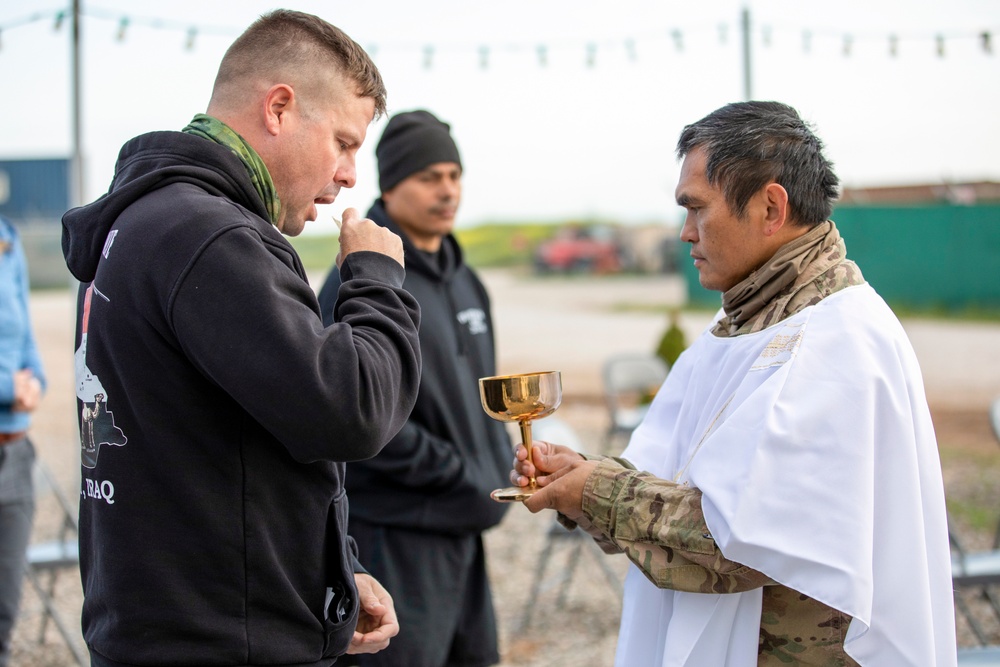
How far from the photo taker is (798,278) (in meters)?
2.10

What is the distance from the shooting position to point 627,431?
23.5 ft

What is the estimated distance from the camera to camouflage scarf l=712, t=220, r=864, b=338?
2.07 meters

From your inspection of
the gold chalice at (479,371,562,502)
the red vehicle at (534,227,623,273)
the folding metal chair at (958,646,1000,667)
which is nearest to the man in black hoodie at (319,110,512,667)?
the gold chalice at (479,371,562,502)

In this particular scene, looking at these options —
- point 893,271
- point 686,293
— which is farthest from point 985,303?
point 686,293


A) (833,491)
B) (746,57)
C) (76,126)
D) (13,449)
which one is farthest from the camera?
(746,57)

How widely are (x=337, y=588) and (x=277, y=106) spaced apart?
0.90 meters

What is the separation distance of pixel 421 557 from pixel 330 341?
1.93 m

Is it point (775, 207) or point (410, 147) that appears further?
point (410, 147)

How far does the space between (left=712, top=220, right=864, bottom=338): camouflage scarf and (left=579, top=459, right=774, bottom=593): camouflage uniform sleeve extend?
0.44 m

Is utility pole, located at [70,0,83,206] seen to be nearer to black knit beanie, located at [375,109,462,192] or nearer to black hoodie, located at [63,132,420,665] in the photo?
black knit beanie, located at [375,109,462,192]

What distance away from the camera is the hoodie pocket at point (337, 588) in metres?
1.71

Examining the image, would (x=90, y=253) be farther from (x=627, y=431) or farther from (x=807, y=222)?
(x=627, y=431)

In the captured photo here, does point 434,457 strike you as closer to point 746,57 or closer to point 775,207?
point 775,207

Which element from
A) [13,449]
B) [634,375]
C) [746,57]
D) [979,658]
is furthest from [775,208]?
[634,375]
